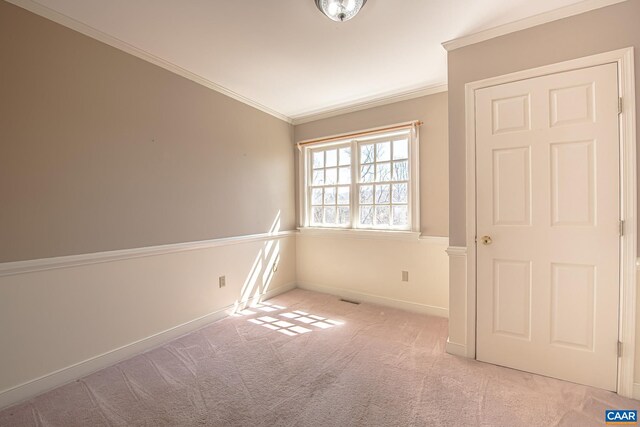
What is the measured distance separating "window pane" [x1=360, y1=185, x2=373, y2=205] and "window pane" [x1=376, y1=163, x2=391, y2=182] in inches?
6.7

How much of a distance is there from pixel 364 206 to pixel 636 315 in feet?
8.25

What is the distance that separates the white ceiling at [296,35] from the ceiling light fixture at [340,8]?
102mm

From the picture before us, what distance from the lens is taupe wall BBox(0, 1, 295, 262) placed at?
68.1 inches

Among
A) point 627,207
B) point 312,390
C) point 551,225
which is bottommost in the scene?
point 312,390

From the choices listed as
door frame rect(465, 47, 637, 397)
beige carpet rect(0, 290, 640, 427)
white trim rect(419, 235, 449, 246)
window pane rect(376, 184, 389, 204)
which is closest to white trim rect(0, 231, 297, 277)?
beige carpet rect(0, 290, 640, 427)

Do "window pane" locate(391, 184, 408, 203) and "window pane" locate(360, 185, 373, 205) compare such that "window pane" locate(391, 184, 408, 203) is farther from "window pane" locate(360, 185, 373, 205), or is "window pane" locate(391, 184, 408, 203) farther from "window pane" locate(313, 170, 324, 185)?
"window pane" locate(313, 170, 324, 185)

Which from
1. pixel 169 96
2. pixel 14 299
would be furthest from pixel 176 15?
pixel 14 299

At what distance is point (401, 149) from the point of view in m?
3.31

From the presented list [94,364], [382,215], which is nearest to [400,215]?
[382,215]

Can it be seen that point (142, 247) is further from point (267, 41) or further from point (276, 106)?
point (276, 106)

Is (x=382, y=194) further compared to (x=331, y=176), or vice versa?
(x=331, y=176)

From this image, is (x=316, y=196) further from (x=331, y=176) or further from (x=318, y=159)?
(x=318, y=159)

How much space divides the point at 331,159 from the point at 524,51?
2.40 meters

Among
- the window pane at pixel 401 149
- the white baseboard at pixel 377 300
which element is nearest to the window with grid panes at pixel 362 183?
the window pane at pixel 401 149
